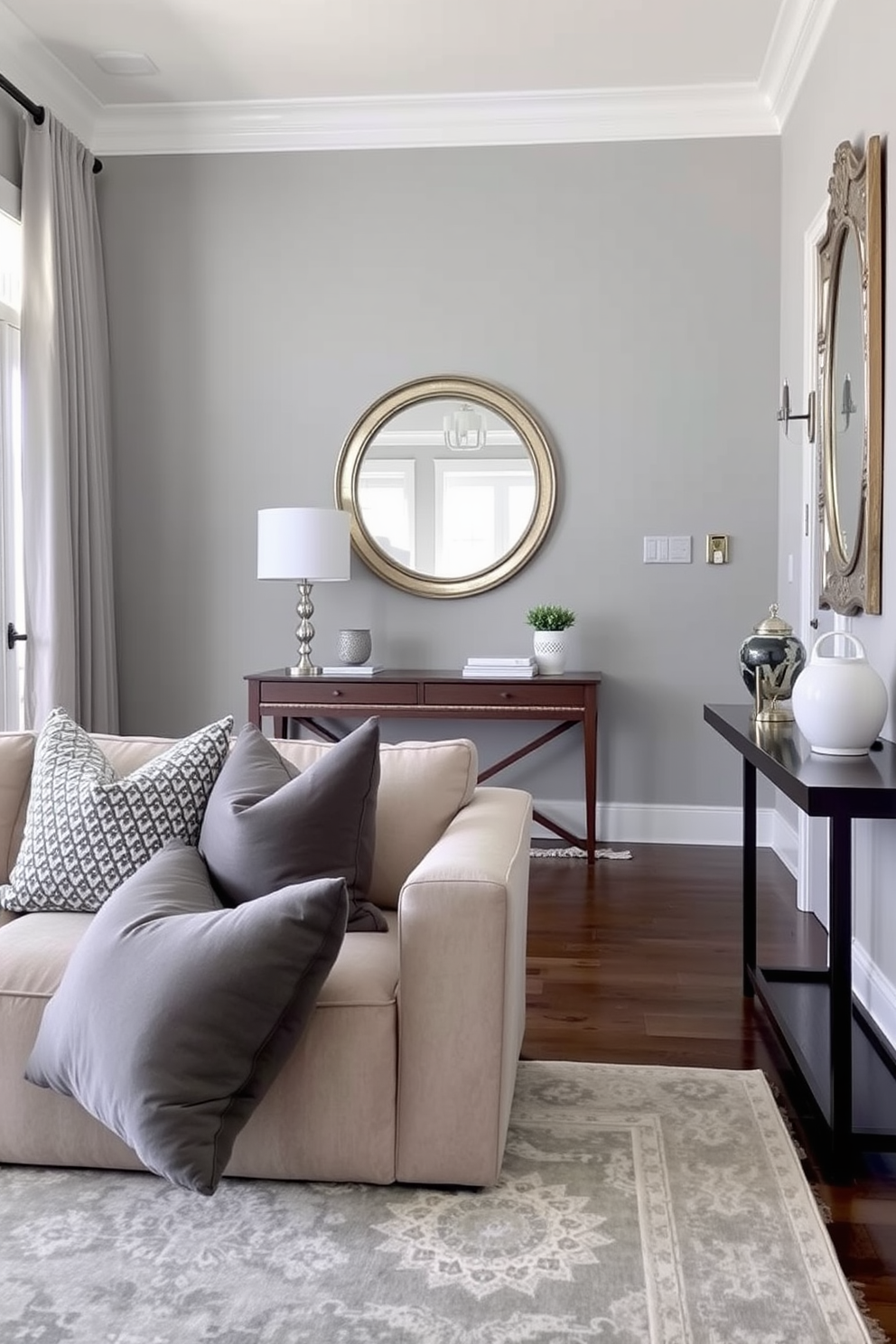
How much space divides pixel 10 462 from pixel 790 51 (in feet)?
10.3

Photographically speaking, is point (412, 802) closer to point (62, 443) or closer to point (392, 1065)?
point (392, 1065)

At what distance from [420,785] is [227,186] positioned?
3.45m

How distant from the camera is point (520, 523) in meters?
4.77

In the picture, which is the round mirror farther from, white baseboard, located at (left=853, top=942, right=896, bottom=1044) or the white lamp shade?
the white lamp shade

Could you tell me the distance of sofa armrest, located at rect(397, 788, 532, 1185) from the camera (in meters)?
1.89

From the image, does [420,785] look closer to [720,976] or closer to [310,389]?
[720,976]

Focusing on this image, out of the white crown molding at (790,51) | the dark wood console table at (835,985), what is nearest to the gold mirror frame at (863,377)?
the dark wood console table at (835,985)

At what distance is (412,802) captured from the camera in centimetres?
239

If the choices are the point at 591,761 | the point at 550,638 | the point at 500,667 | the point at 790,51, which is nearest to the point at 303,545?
the point at 500,667

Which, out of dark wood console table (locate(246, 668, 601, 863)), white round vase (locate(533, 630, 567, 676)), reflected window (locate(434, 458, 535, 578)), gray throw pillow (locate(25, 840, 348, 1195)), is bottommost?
gray throw pillow (locate(25, 840, 348, 1195))

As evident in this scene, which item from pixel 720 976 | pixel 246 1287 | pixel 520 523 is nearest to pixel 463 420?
pixel 520 523

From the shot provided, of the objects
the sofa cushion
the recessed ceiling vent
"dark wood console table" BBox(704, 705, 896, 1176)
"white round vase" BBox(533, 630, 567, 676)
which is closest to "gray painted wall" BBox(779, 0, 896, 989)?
"dark wood console table" BBox(704, 705, 896, 1176)

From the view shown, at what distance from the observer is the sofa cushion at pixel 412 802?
236 centimetres

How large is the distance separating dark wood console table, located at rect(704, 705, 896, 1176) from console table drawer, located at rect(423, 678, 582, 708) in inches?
54.2
